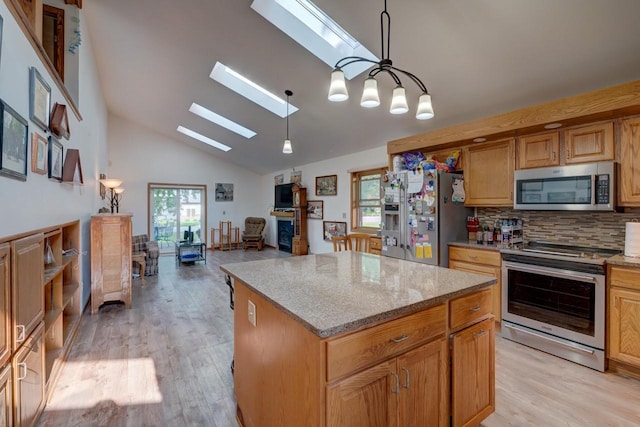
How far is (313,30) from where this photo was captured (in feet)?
10.1

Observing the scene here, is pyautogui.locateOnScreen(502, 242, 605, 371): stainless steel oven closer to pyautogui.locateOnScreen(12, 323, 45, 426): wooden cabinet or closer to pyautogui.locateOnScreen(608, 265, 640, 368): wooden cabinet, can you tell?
pyautogui.locateOnScreen(608, 265, 640, 368): wooden cabinet

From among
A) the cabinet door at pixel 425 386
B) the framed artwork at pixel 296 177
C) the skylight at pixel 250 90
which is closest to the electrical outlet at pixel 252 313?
the cabinet door at pixel 425 386

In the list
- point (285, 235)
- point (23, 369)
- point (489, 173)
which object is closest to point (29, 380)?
point (23, 369)

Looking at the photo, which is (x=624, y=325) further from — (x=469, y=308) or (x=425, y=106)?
(x=425, y=106)

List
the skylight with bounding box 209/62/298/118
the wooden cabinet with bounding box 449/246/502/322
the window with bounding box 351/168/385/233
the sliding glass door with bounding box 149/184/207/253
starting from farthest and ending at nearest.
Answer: the sliding glass door with bounding box 149/184/207/253 → the window with bounding box 351/168/385/233 → the skylight with bounding box 209/62/298/118 → the wooden cabinet with bounding box 449/246/502/322

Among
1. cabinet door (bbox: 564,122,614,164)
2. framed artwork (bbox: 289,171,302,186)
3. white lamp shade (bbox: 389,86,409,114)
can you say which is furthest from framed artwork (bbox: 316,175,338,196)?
white lamp shade (bbox: 389,86,409,114)

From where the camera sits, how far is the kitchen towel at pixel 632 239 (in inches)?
90.6

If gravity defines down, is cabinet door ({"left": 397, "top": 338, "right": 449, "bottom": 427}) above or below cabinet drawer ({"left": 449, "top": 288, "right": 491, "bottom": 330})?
below

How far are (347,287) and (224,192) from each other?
8.07 meters

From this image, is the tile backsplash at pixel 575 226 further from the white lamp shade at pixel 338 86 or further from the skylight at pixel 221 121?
the skylight at pixel 221 121

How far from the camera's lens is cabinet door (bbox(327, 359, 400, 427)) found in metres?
1.03

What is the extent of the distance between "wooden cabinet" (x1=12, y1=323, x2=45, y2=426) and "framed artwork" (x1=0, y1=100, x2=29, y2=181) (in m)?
0.93

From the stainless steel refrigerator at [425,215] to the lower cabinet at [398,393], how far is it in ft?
6.93

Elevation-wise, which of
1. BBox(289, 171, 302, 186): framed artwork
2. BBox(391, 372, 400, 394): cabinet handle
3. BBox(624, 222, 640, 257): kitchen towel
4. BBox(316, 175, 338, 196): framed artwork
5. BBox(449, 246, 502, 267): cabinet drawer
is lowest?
BBox(391, 372, 400, 394): cabinet handle
